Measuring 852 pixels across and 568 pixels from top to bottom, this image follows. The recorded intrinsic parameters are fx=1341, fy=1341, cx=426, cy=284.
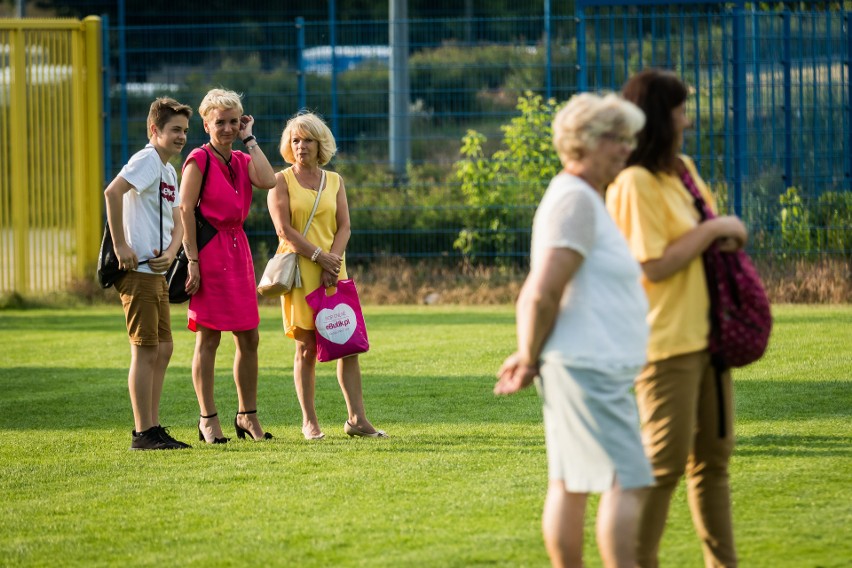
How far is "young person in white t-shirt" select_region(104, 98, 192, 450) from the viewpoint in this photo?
705 centimetres

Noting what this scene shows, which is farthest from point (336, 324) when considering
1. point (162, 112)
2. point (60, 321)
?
point (60, 321)

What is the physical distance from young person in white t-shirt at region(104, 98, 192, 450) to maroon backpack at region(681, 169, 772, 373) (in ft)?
12.2

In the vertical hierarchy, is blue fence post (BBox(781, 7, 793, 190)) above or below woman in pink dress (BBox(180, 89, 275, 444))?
above

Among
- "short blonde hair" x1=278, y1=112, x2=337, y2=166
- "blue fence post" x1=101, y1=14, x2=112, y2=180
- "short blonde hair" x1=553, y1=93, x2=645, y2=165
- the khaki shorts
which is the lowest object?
the khaki shorts

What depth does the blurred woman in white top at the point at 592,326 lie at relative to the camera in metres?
3.78

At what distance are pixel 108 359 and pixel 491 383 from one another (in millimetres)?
3603

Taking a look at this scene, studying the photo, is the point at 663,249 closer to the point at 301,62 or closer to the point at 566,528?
the point at 566,528

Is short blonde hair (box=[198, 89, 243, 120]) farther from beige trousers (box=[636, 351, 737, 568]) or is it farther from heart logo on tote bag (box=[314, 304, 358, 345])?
beige trousers (box=[636, 351, 737, 568])

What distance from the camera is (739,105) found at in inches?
581

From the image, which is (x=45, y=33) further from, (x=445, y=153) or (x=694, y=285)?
(x=694, y=285)

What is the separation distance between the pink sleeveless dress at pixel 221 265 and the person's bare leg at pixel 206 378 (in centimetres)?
9

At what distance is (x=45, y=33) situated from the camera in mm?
15492

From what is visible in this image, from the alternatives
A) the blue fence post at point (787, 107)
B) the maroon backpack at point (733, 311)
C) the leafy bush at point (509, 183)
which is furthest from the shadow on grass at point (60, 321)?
the maroon backpack at point (733, 311)

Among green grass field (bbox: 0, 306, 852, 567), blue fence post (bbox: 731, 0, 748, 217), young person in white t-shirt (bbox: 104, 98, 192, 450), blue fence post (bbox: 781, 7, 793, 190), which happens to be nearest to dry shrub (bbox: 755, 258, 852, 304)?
blue fence post (bbox: 731, 0, 748, 217)
